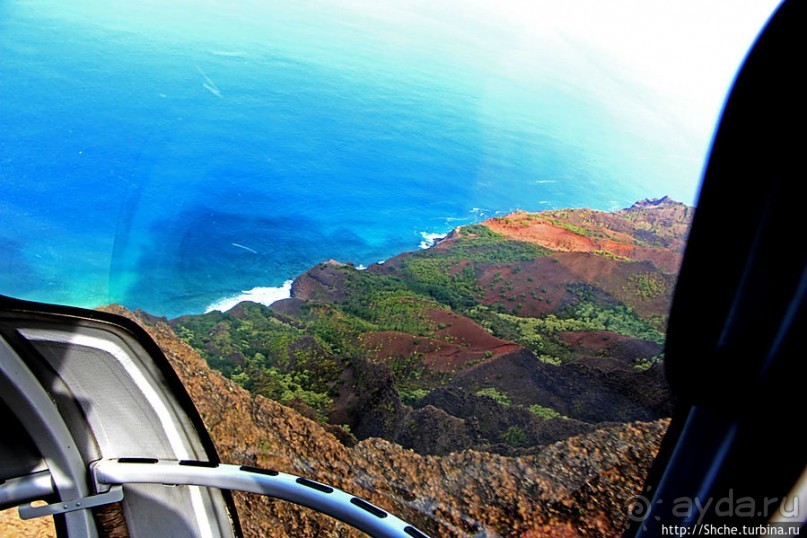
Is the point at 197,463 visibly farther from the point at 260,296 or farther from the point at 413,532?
the point at 260,296

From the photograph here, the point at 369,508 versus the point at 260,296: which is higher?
the point at 260,296

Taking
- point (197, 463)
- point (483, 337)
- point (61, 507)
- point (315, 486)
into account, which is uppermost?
point (483, 337)

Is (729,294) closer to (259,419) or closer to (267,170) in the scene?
(259,419)

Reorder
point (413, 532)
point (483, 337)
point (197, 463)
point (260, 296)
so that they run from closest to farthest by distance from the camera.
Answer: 1. point (413, 532)
2. point (197, 463)
3. point (483, 337)
4. point (260, 296)

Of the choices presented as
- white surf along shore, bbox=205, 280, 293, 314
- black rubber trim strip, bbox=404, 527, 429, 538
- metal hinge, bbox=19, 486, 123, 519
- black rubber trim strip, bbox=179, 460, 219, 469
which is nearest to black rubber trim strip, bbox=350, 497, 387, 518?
black rubber trim strip, bbox=404, 527, 429, 538

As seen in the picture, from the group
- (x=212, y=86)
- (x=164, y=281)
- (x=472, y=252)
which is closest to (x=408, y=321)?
(x=472, y=252)

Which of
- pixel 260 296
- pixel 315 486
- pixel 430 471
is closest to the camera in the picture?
pixel 315 486

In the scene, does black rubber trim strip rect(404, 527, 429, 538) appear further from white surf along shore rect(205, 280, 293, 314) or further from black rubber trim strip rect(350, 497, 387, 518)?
white surf along shore rect(205, 280, 293, 314)

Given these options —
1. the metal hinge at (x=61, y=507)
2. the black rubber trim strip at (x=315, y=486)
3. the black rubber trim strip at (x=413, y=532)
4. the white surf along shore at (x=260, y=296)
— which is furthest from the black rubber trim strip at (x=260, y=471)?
the white surf along shore at (x=260, y=296)

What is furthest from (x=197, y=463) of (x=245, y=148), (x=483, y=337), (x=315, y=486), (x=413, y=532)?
(x=245, y=148)
